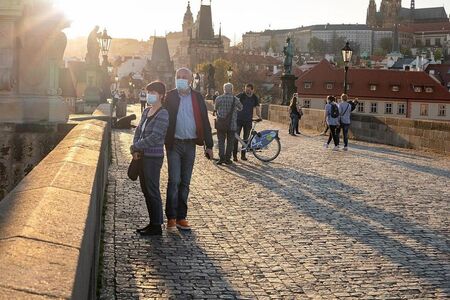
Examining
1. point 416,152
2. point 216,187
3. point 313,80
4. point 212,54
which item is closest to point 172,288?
point 216,187

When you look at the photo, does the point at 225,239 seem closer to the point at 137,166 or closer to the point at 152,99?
the point at 137,166

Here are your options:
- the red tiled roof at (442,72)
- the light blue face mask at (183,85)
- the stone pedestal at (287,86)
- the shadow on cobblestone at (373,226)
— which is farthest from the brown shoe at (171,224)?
the red tiled roof at (442,72)

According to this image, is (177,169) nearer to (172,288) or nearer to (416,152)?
(172,288)

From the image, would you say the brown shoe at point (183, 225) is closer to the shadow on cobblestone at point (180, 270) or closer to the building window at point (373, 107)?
the shadow on cobblestone at point (180, 270)

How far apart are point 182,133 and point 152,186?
808 millimetres

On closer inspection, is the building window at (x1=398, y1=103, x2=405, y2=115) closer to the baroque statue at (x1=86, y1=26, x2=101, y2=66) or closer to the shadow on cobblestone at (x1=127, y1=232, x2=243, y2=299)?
the baroque statue at (x1=86, y1=26, x2=101, y2=66)

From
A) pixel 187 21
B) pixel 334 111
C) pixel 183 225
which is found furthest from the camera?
pixel 187 21

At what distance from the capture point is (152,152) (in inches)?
283

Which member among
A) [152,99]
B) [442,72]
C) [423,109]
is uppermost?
[442,72]

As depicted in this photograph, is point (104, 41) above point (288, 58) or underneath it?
above

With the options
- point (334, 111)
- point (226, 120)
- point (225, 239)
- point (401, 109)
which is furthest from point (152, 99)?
point (401, 109)

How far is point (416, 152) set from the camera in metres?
19.0

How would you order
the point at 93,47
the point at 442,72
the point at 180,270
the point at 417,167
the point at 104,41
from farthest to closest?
the point at 442,72 → the point at 104,41 → the point at 93,47 → the point at 417,167 → the point at 180,270

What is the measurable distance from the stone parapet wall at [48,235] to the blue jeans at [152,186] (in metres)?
2.30
